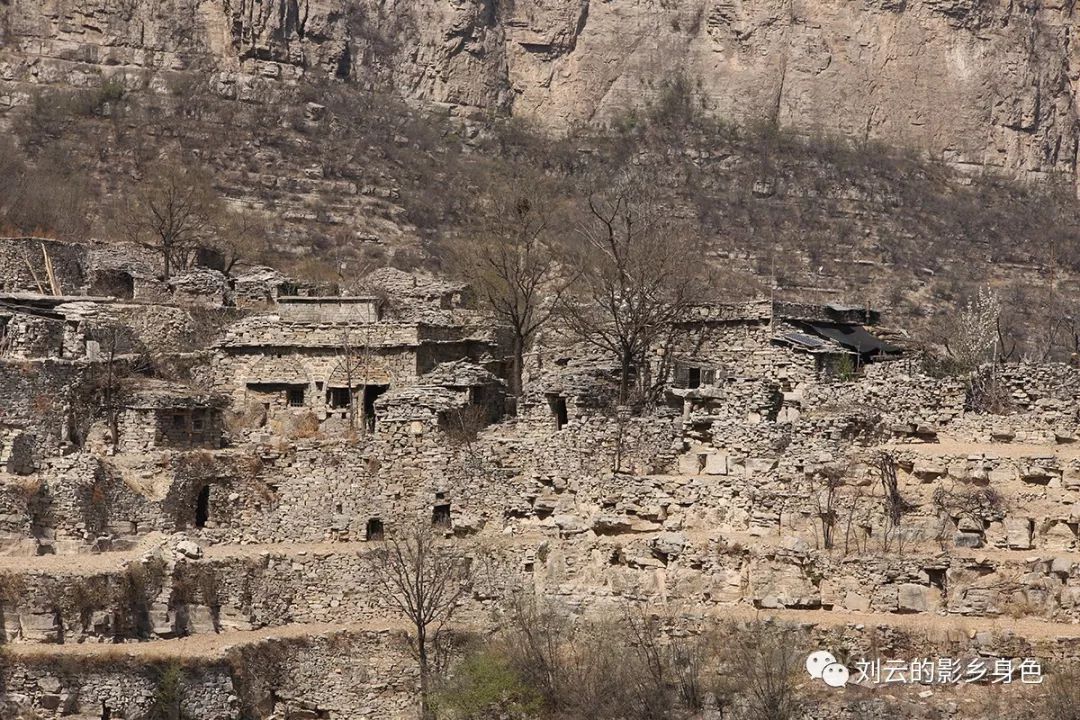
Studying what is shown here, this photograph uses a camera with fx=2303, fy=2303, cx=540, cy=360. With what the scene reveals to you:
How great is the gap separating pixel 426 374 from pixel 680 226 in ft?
155

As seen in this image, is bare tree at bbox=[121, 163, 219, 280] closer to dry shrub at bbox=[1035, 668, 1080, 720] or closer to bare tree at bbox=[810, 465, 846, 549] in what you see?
bare tree at bbox=[810, 465, 846, 549]

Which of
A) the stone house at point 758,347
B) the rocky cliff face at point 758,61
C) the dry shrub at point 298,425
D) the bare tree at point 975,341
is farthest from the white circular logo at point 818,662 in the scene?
the rocky cliff face at point 758,61

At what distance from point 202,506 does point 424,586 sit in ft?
20.4

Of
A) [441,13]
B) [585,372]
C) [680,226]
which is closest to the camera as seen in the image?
[585,372]

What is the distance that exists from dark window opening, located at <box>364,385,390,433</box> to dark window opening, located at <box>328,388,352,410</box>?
0.41 meters

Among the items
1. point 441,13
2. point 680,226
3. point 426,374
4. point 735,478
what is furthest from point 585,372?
point 441,13

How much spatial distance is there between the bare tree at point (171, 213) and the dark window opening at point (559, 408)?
1419 cm

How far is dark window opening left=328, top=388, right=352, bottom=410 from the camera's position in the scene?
47.6 meters

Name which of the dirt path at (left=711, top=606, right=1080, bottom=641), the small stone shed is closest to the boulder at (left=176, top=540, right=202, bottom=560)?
the small stone shed

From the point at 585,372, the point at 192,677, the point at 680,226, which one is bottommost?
the point at 192,677

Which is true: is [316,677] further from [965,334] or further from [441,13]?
[441,13]

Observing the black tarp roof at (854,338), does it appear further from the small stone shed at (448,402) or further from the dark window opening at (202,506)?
the dark window opening at (202,506)

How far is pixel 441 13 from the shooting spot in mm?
116938

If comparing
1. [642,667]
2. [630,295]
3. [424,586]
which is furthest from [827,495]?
[630,295]
